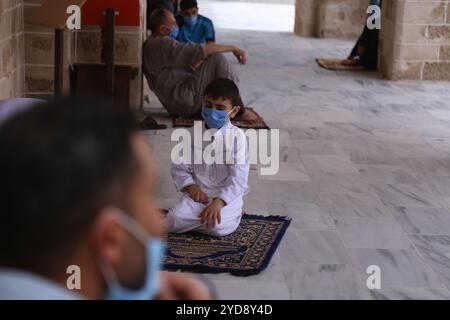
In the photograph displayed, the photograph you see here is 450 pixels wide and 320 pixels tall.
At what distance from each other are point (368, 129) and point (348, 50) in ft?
15.9

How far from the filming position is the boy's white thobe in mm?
3748

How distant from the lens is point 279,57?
10.0m

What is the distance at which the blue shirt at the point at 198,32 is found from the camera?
7.65m

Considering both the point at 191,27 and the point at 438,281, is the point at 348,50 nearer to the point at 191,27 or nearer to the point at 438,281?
the point at 191,27

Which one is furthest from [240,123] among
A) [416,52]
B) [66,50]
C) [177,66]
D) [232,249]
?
[416,52]

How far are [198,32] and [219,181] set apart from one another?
400cm

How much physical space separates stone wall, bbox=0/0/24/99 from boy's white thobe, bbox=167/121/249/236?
6.17ft

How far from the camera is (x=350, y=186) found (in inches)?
186

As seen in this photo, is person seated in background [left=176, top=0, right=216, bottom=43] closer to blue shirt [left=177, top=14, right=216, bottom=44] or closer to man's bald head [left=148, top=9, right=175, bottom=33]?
blue shirt [left=177, top=14, right=216, bottom=44]

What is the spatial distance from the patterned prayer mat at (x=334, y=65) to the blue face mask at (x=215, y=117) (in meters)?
5.54

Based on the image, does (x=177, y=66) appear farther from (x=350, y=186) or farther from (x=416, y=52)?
(x=416, y=52)

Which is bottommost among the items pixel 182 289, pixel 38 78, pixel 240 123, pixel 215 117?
pixel 240 123

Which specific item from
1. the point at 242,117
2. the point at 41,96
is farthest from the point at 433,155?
the point at 41,96

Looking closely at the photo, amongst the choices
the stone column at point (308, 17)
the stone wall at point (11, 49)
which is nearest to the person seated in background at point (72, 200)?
the stone wall at point (11, 49)
